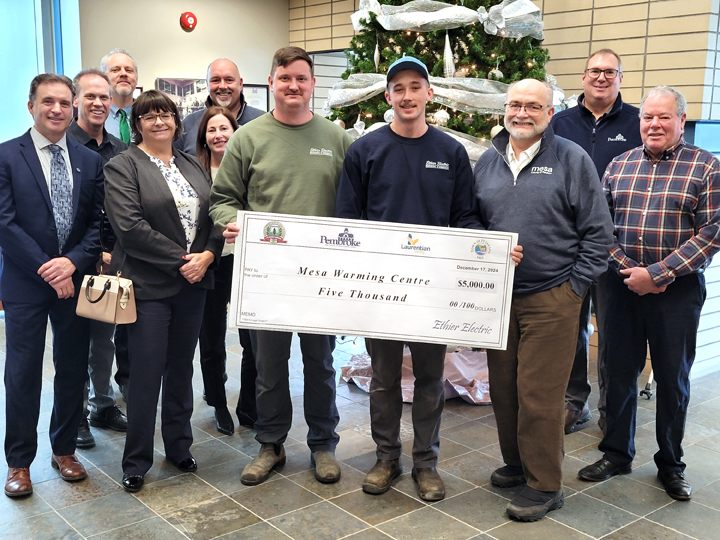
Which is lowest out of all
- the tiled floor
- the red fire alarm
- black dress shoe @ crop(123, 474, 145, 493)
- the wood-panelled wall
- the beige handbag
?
the tiled floor

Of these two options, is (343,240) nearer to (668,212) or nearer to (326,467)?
(326,467)

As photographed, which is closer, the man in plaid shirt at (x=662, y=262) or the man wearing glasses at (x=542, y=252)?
the man wearing glasses at (x=542, y=252)

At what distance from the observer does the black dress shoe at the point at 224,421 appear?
363 centimetres

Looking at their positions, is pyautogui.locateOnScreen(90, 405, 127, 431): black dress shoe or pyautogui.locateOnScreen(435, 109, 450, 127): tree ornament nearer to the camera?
pyautogui.locateOnScreen(90, 405, 127, 431): black dress shoe

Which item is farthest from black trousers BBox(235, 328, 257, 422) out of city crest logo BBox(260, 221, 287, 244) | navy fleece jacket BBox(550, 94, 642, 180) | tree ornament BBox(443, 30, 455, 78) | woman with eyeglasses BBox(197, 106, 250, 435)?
tree ornament BBox(443, 30, 455, 78)

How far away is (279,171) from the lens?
290cm

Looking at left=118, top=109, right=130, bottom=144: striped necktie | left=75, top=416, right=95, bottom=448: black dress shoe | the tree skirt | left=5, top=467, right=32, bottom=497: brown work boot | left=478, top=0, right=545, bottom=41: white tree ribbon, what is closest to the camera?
left=5, top=467, right=32, bottom=497: brown work boot

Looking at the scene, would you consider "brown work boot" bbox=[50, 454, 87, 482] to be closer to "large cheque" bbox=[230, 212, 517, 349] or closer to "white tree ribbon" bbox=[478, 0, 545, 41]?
"large cheque" bbox=[230, 212, 517, 349]

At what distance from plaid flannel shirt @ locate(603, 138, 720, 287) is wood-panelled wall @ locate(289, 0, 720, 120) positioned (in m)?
1.86

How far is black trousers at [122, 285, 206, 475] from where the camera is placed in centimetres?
293

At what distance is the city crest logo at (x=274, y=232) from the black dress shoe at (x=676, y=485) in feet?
6.30

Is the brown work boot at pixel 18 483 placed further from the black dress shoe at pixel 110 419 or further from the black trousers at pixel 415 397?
the black trousers at pixel 415 397

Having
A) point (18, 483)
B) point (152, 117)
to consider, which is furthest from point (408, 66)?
point (18, 483)

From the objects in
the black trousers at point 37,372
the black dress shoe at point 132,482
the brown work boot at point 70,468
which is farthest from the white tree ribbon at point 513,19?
the brown work boot at point 70,468
